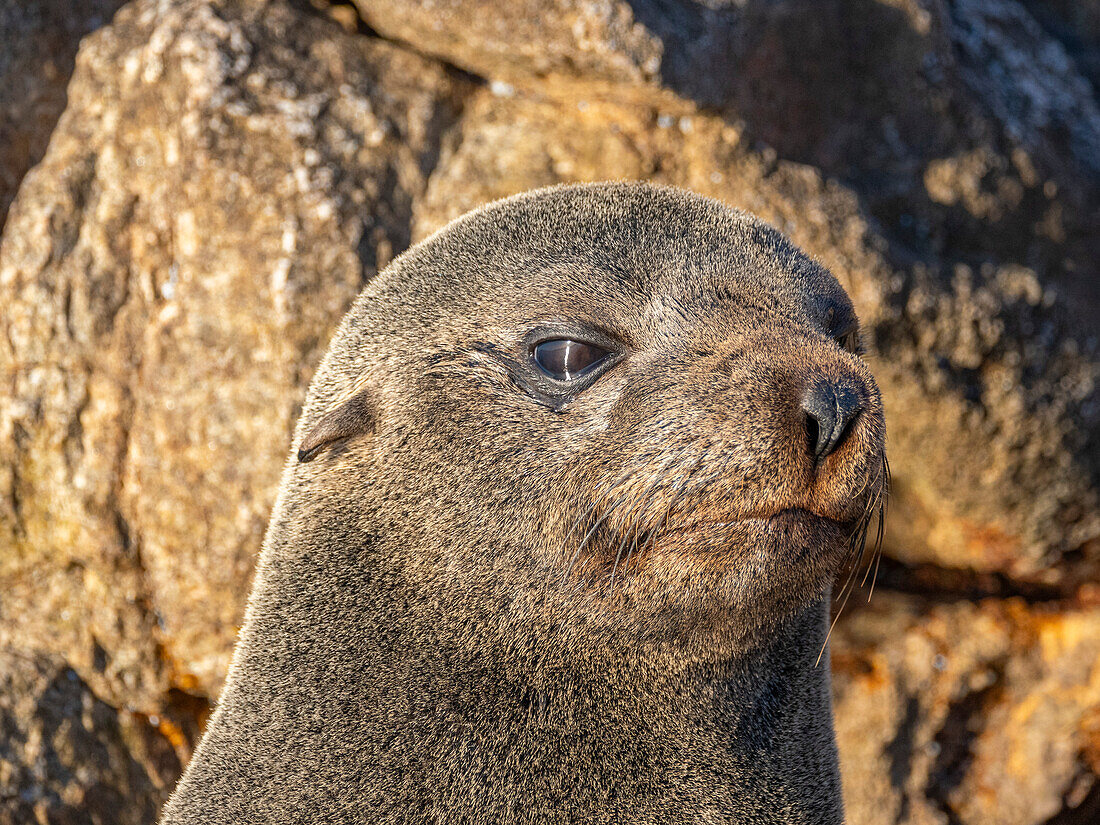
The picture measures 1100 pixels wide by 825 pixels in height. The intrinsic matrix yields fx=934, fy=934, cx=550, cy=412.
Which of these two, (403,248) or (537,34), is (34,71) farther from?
(537,34)

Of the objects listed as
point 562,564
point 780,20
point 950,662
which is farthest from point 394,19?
point 950,662

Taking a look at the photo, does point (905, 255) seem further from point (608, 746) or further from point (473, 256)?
point (608, 746)

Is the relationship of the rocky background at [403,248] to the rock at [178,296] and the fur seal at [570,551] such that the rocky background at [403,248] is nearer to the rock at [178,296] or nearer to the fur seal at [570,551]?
the rock at [178,296]

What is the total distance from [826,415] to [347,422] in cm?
128

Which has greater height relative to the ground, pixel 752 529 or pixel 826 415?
pixel 826 415

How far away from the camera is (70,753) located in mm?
4094

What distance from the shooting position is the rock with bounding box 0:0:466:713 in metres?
3.99

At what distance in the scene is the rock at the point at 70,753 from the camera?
3939 mm

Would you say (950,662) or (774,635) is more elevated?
(774,635)

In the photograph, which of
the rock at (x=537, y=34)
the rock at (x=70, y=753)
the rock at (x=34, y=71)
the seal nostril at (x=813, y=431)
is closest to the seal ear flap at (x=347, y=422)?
the seal nostril at (x=813, y=431)

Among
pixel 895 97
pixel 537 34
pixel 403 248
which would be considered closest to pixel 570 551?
pixel 403 248

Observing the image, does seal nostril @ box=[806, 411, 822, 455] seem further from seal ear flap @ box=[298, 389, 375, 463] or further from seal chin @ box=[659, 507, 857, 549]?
seal ear flap @ box=[298, 389, 375, 463]

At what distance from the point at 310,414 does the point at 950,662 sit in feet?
12.0

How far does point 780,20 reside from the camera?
4.49 m
